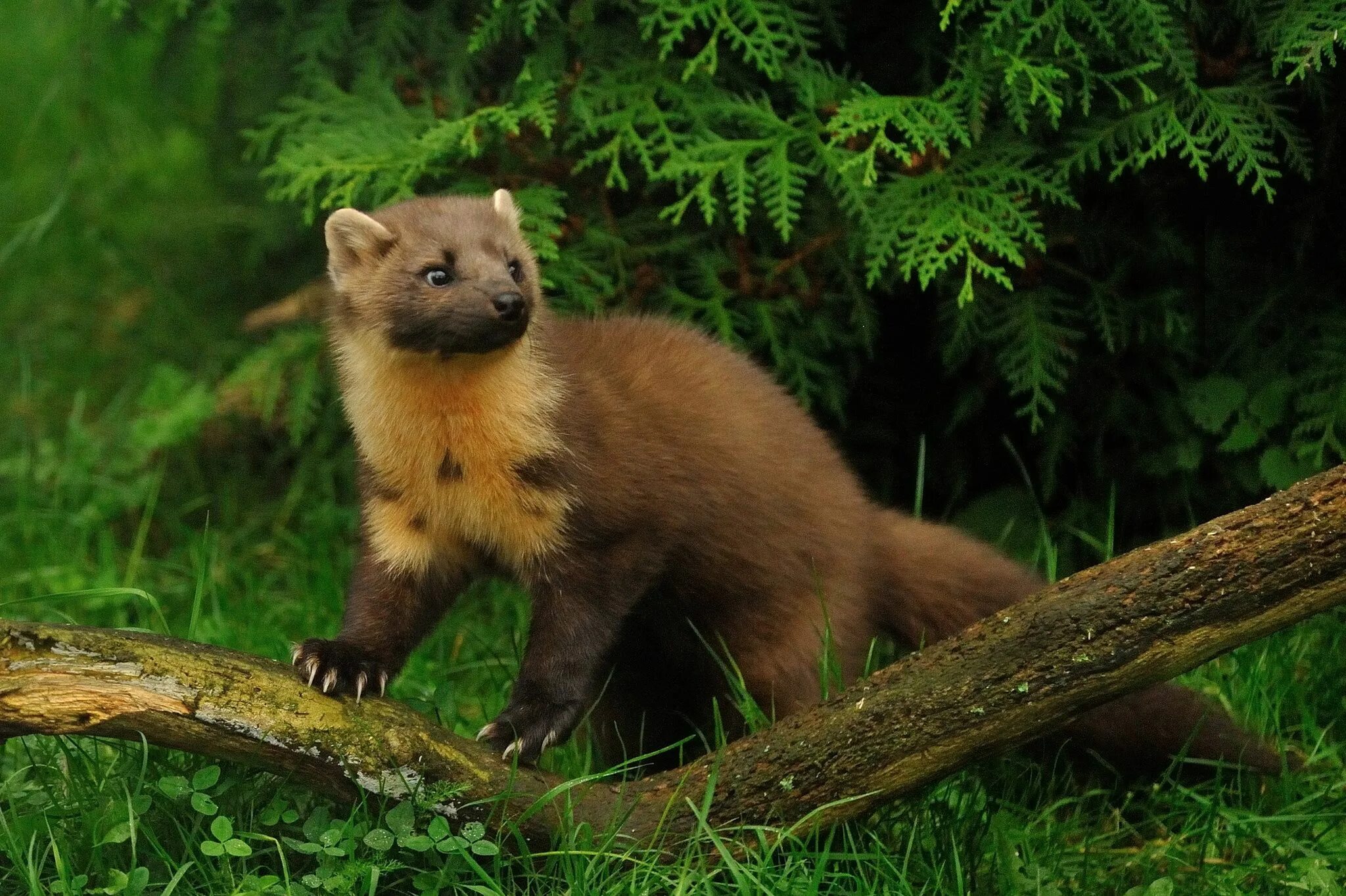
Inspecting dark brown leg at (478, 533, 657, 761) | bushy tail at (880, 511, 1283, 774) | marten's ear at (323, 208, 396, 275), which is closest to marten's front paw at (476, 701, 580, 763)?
dark brown leg at (478, 533, 657, 761)

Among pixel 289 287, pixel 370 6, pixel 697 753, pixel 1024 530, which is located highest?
pixel 370 6

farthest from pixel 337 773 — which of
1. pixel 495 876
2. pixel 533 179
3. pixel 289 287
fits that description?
pixel 289 287

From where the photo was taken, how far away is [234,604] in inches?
210

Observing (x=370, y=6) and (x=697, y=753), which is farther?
(x=370, y=6)

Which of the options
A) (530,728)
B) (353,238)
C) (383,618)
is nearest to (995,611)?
(530,728)

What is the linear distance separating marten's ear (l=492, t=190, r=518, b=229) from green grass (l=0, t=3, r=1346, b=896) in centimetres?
123

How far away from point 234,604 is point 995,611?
A: 2612mm

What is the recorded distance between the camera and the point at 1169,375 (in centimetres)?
516

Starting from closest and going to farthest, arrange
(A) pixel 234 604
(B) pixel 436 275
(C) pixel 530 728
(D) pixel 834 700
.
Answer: (D) pixel 834 700 < (C) pixel 530 728 < (B) pixel 436 275 < (A) pixel 234 604

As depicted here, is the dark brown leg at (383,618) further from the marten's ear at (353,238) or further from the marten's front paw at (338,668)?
the marten's ear at (353,238)

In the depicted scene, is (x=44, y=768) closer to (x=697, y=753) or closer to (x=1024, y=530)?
(x=697, y=753)

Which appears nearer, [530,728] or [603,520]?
[530,728]

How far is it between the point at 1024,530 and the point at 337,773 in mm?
2891

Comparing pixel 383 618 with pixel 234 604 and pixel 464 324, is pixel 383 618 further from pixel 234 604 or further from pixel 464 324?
pixel 234 604
